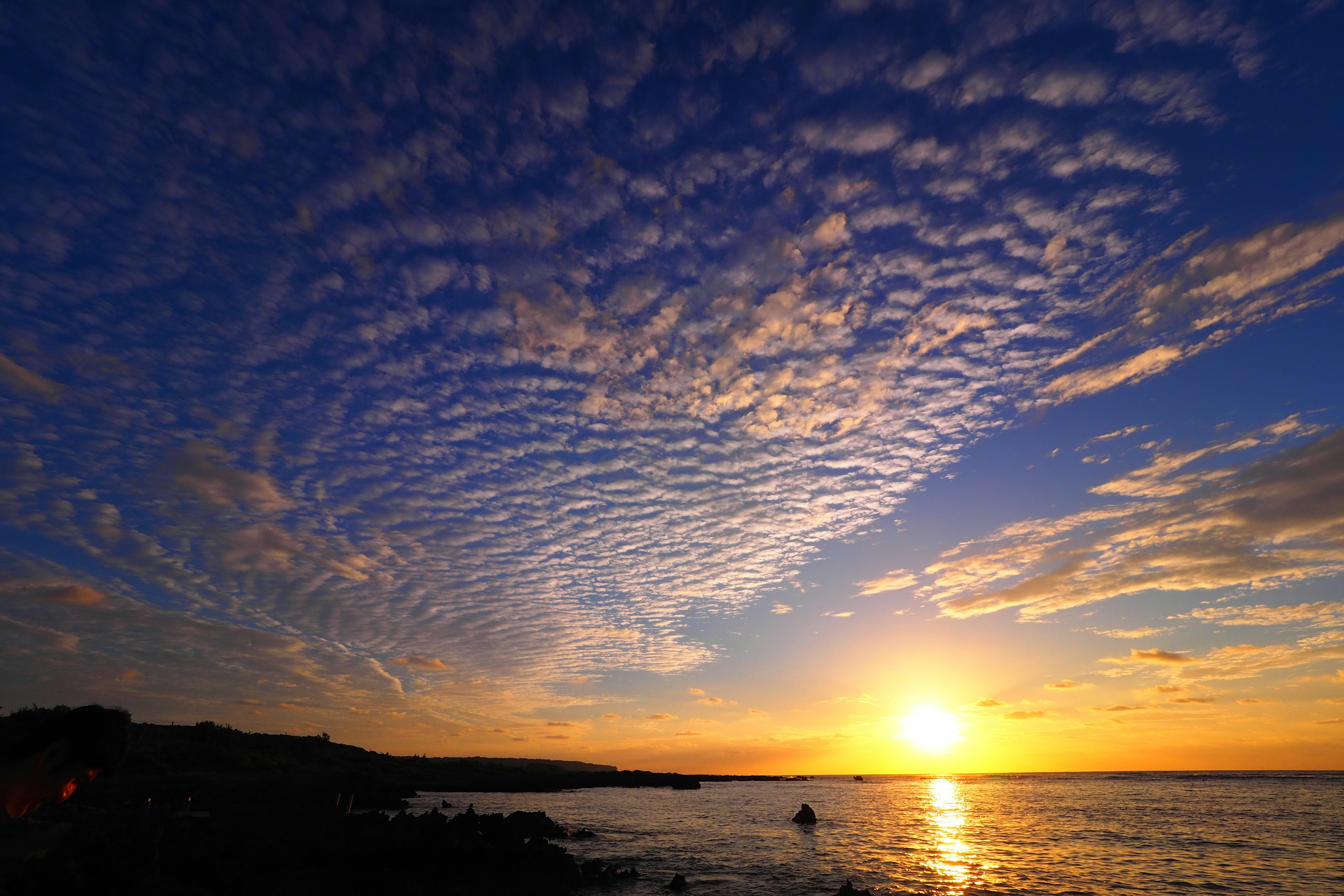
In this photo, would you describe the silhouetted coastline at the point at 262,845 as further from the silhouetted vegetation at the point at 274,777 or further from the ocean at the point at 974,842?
the ocean at the point at 974,842

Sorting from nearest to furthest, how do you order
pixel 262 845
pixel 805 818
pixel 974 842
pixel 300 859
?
pixel 300 859, pixel 262 845, pixel 974 842, pixel 805 818

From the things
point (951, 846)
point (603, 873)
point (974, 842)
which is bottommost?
point (974, 842)

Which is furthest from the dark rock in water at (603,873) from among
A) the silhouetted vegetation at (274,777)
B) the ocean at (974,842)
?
the silhouetted vegetation at (274,777)

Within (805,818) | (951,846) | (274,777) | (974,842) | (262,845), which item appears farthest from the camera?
(274,777)

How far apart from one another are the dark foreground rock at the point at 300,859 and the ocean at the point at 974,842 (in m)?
5.43

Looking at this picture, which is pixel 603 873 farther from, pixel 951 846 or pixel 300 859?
pixel 951 846

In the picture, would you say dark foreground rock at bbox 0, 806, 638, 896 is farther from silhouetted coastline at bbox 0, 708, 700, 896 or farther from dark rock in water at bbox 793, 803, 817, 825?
dark rock in water at bbox 793, 803, 817, 825

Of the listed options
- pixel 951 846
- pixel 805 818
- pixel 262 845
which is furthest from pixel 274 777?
pixel 951 846

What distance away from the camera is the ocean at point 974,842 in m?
32.4

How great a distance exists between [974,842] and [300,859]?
4737 centimetres

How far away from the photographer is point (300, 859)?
2750 centimetres

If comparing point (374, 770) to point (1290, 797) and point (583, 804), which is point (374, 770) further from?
point (1290, 797)

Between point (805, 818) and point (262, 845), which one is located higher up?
point (262, 845)

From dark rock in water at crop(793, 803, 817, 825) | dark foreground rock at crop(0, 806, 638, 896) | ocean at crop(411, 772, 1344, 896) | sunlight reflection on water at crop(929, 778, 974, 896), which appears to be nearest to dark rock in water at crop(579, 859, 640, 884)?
dark foreground rock at crop(0, 806, 638, 896)
